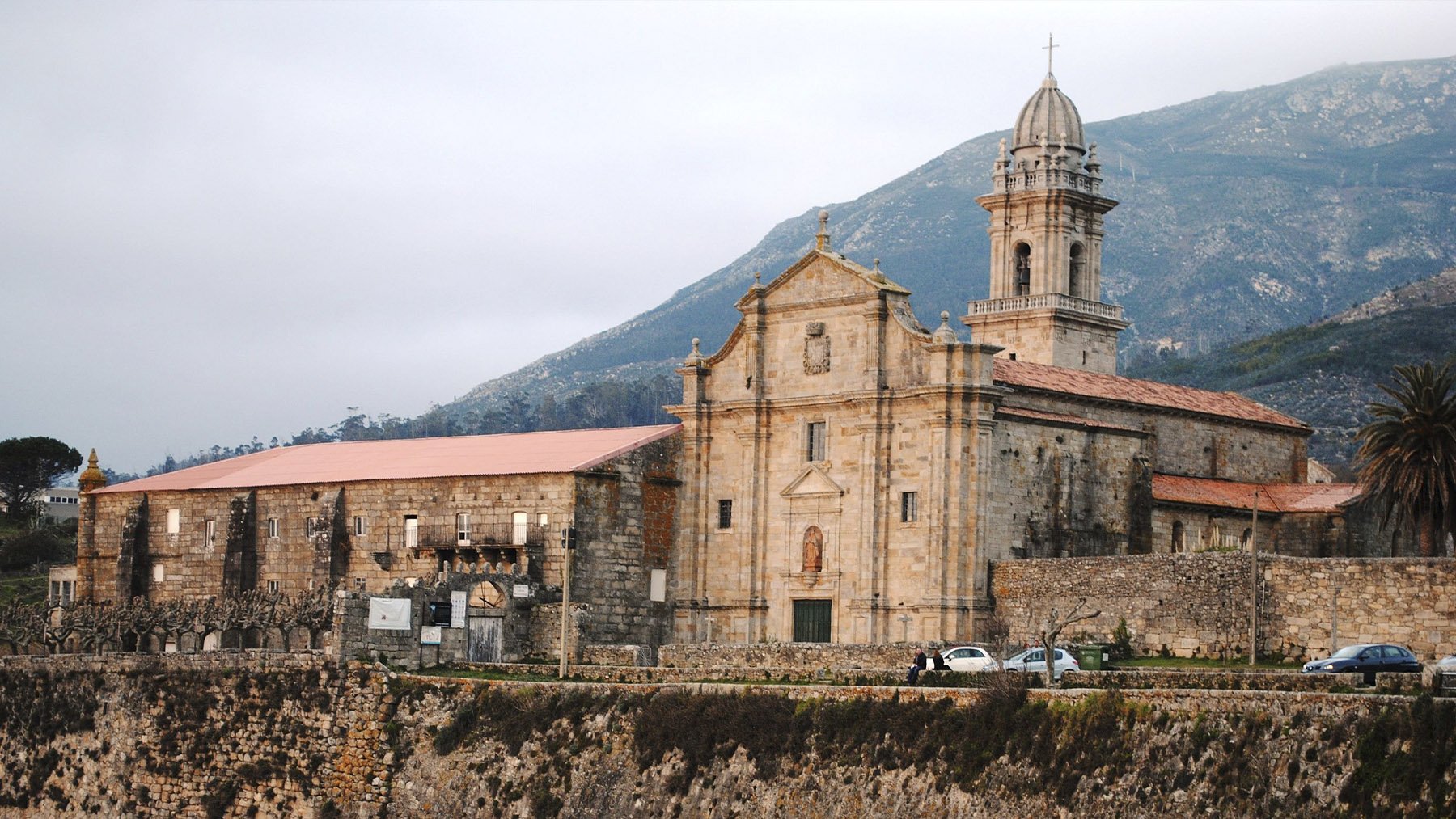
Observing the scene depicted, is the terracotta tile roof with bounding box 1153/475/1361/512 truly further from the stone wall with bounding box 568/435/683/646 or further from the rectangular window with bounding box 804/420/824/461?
the stone wall with bounding box 568/435/683/646

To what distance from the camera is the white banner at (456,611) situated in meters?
64.0

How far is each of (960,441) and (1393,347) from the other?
119 meters

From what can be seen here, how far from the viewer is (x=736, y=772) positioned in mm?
48906

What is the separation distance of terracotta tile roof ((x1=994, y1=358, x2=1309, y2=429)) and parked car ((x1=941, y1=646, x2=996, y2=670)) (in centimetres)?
1591

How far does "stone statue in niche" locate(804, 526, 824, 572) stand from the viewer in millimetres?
70938

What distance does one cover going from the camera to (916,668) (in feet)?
167

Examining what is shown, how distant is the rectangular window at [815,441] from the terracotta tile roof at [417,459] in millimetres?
5023

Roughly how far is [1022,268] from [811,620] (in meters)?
25.0

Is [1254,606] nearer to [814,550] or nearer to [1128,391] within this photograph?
[814,550]

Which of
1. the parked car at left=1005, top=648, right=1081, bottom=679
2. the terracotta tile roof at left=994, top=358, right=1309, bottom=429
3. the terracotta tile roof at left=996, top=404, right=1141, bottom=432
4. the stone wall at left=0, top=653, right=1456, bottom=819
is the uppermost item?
the terracotta tile roof at left=994, top=358, right=1309, bottom=429

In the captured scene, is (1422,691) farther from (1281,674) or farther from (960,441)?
(960,441)

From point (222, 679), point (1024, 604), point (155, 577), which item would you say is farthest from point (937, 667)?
point (155, 577)

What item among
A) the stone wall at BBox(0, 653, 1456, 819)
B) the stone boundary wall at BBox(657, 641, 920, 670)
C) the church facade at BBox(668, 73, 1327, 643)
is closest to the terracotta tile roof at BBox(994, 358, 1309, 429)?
the church facade at BBox(668, 73, 1327, 643)

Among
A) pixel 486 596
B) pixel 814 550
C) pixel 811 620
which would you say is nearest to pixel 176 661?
pixel 486 596
